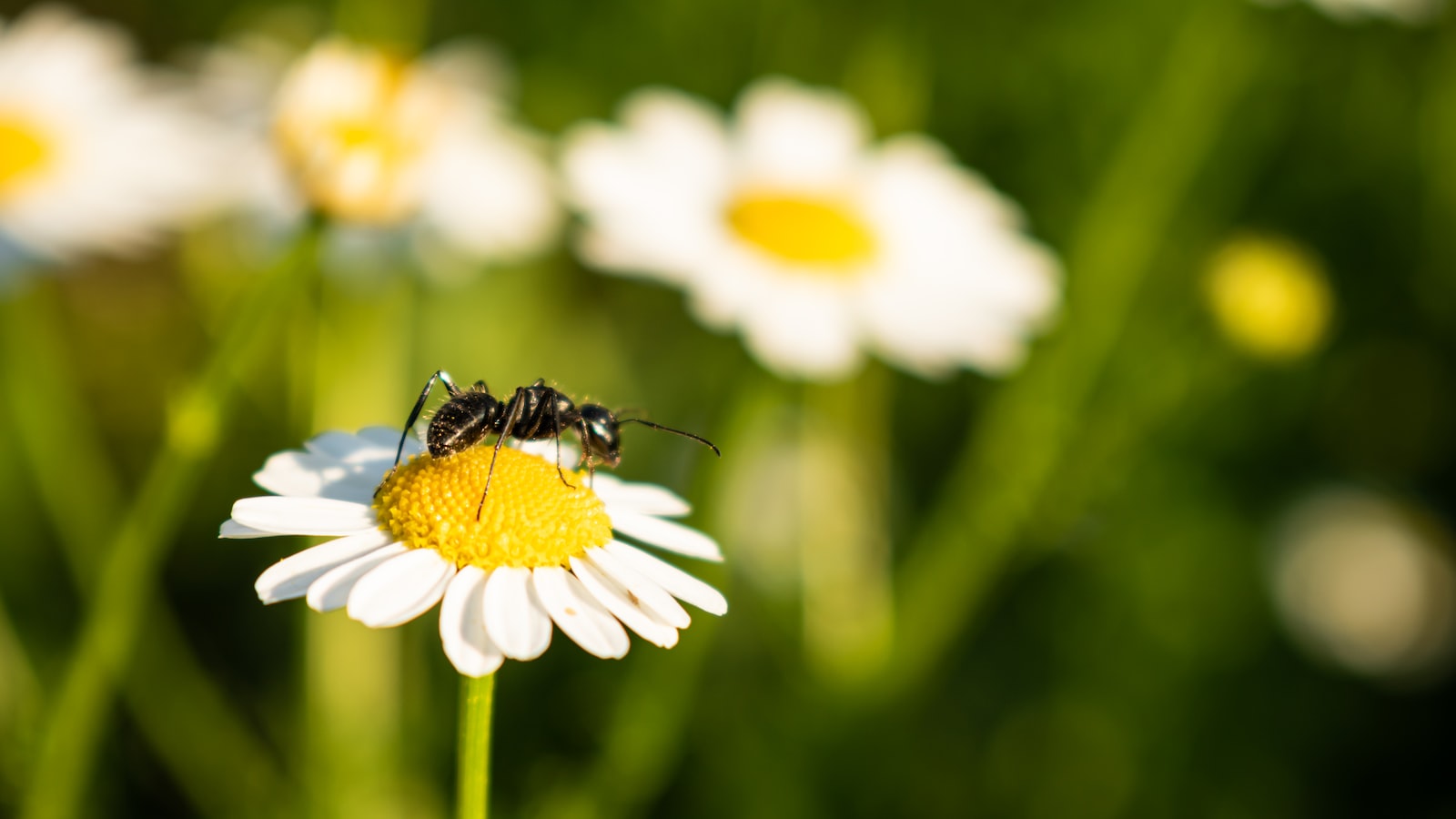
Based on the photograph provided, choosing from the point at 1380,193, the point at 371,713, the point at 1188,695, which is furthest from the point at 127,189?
the point at 1380,193

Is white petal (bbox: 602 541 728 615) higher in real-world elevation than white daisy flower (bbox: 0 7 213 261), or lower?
lower

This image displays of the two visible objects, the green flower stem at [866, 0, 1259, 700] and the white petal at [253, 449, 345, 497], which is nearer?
the white petal at [253, 449, 345, 497]

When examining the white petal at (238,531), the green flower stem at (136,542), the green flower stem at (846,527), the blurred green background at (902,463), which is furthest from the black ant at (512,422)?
the green flower stem at (846,527)

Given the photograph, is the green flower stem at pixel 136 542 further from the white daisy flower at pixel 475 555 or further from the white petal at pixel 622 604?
the white petal at pixel 622 604

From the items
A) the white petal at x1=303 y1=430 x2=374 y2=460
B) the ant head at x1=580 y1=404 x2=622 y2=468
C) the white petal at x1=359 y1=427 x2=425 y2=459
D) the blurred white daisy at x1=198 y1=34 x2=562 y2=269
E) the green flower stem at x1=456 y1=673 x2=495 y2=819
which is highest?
the blurred white daisy at x1=198 y1=34 x2=562 y2=269

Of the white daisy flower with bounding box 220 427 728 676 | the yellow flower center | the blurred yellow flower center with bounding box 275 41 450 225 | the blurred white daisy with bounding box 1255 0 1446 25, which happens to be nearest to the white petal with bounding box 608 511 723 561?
the white daisy flower with bounding box 220 427 728 676

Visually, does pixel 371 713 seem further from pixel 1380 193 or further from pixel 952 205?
pixel 1380 193

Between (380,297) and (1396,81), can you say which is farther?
(1396,81)

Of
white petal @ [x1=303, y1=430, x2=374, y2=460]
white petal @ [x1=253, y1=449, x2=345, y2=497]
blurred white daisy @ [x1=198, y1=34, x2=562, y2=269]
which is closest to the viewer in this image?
white petal @ [x1=253, y1=449, x2=345, y2=497]

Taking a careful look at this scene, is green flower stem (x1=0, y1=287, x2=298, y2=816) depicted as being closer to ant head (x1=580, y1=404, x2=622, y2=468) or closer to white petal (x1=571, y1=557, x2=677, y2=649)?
ant head (x1=580, y1=404, x2=622, y2=468)
